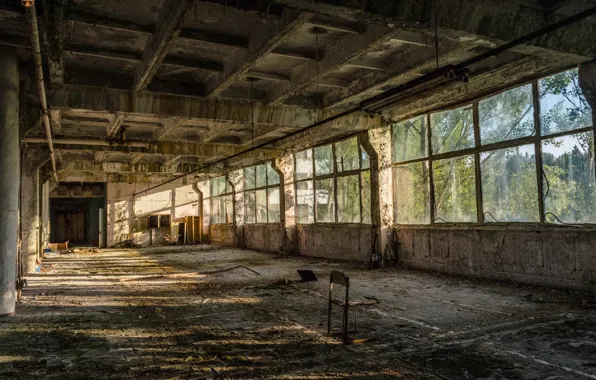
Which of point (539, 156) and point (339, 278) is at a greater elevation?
point (539, 156)

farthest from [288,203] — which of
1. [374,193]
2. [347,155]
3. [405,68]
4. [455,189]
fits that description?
[405,68]

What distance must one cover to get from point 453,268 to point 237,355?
270 inches

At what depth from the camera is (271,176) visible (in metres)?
19.0

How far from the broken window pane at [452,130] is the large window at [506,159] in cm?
2

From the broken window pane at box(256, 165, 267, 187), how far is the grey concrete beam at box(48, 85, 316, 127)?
8.57 m

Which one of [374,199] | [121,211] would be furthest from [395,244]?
[121,211]

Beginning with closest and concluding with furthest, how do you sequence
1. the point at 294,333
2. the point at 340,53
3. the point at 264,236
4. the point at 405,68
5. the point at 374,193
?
the point at 294,333 → the point at 340,53 → the point at 405,68 → the point at 374,193 → the point at 264,236

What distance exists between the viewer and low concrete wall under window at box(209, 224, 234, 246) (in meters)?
23.1

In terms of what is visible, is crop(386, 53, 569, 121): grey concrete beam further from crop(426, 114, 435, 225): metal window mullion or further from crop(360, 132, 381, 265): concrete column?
crop(360, 132, 381, 265): concrete column

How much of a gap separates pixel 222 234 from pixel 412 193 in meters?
14.8

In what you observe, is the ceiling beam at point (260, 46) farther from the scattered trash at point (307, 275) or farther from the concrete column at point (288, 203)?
the concrete column at point (288, 203)

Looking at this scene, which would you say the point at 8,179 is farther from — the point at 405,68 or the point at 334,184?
the point at 334,184

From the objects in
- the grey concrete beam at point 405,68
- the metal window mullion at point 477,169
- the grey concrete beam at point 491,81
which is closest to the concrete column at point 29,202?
the grey concrete beam at point 405,68

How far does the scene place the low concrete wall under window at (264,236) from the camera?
59.7ft
